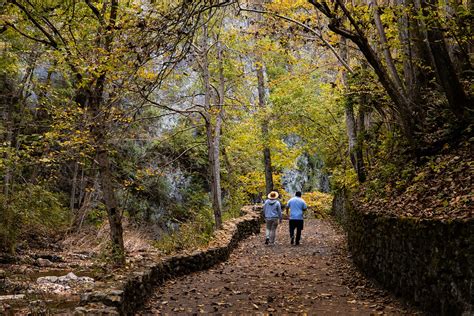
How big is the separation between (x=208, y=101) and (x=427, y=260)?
39.5 feet

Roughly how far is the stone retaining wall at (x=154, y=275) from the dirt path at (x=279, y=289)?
236 millimetres

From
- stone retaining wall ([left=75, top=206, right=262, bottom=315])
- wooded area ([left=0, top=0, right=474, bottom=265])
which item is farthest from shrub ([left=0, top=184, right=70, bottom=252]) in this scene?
stone retaining wall ([left=75, top=206, right=262, bottom=315])

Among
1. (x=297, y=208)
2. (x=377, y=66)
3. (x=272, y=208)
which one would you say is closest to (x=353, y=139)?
(x=297, y=208)

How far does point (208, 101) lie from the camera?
16.5m

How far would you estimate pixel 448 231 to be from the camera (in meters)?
4.98

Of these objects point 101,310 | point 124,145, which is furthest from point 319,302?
point 124,145

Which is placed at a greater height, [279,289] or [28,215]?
[28,215]

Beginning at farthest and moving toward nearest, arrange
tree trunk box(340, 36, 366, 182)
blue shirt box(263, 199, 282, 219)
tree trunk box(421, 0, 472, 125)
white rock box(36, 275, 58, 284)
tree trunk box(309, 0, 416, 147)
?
blue shirt box(263, 199, 282, 219) < tree trunk box(340, 36, 366, 182) < white rock box(36, 275, 58, 284) < tree trunk box(309, 0, 416, 147) < tree trunk box(421, 0, 472, 125)

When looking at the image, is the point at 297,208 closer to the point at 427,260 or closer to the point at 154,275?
the point at 154,275

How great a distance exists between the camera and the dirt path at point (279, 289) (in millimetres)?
6988

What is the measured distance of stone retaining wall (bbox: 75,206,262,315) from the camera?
589 centimetres

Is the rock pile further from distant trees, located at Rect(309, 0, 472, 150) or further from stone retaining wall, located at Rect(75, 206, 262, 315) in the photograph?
distant trees, located at Rect(309, 0, 472, 150)

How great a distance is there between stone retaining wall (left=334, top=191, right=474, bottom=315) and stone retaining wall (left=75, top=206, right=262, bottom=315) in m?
4.04

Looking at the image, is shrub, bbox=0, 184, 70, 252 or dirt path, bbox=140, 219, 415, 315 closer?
dirt path, bbox=140, 219, 415, 315
